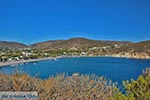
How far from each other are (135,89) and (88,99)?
1.58 m

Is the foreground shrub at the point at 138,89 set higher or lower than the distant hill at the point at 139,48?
lower

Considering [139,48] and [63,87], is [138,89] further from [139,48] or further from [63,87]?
[139,48]

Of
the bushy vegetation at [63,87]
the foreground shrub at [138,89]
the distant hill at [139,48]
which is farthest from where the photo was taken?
the distant hill at [139,48]

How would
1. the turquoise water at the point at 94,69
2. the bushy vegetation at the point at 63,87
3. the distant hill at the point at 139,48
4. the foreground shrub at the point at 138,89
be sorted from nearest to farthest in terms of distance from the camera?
the foreground shrub at the point at 138,89, the bushy vegetation at the point at 63,87, the turquoise water at the point at 94,69, the distant hill at the point at 139,48

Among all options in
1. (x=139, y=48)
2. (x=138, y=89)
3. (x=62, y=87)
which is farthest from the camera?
(x=139, y=48)

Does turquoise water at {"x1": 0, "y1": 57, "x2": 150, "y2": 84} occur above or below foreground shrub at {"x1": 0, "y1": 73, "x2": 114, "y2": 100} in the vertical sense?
below

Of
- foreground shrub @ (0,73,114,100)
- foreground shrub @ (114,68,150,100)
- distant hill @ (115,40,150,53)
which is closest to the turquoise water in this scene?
foreground shrub @ (0,73,114,100)

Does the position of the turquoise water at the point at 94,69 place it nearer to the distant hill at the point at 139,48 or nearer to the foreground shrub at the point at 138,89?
the foreground shrub at the point at 138,89

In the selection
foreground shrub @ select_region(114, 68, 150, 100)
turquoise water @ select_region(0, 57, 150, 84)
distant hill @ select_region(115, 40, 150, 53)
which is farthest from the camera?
distant hill @ select_region(115, 40, 150, 53)

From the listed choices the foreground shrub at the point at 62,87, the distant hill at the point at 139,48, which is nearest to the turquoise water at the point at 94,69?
the foreground shrub at the point at 62,87

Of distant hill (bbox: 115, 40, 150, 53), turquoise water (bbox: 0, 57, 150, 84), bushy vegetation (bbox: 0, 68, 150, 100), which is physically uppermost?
distant hill (bbox: 115, 40, 150, 53)

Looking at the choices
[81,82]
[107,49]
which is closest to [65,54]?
[107,49]

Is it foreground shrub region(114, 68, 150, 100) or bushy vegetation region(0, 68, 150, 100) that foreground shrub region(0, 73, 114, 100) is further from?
foreground shrub region(114, 68, 150, 100)

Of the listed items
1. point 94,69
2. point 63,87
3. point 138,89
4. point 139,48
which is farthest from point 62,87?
point 139,48
